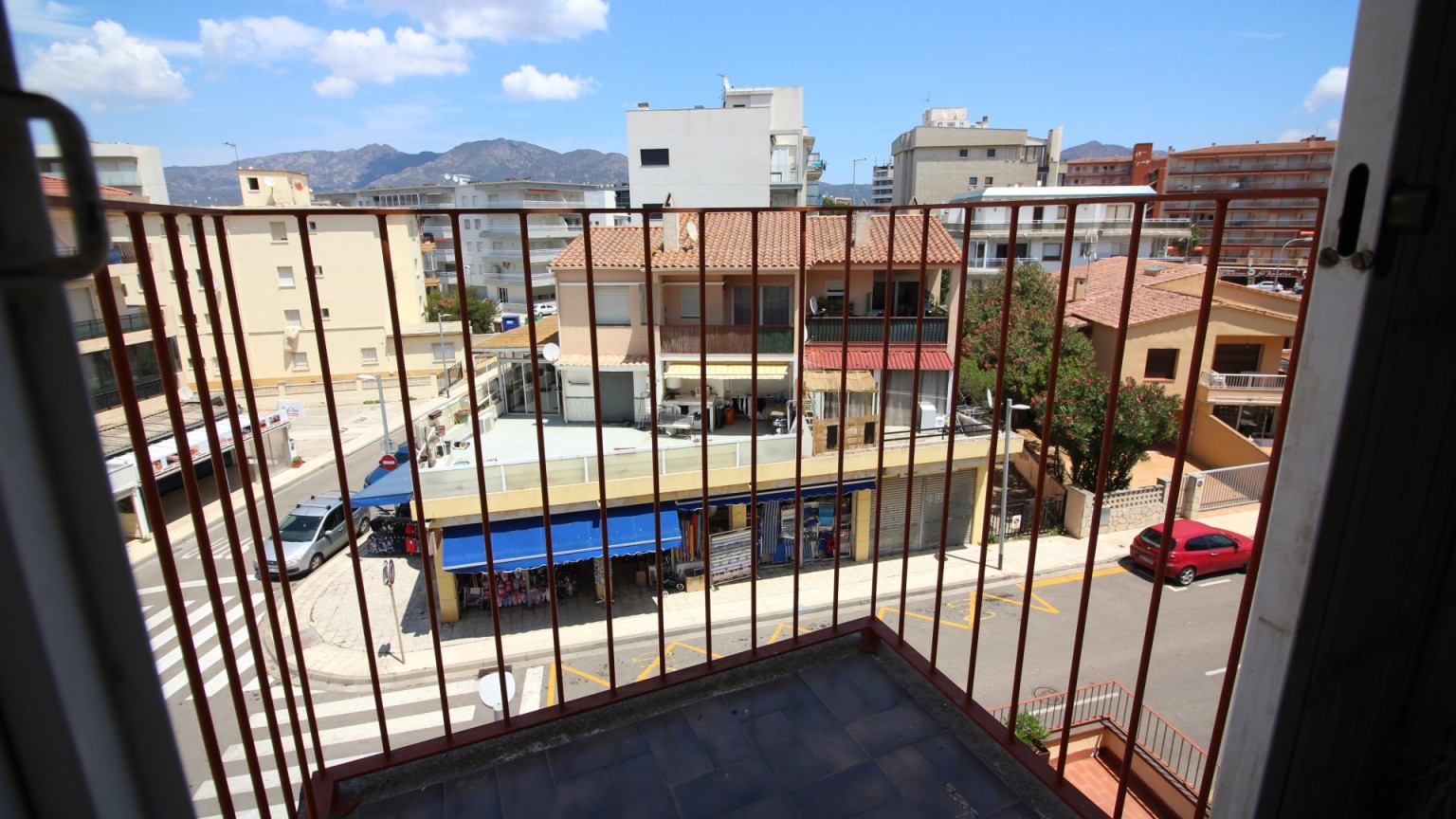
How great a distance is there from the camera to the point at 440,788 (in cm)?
193

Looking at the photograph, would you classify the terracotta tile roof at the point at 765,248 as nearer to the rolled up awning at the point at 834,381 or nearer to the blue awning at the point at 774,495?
the rolled up awning at the point at 834,381

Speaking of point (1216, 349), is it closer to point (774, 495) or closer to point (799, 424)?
point (774, 495)

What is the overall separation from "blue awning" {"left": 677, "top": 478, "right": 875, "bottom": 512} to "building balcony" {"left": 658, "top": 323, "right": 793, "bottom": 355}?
276 cm

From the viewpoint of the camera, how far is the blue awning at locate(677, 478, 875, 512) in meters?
10.7

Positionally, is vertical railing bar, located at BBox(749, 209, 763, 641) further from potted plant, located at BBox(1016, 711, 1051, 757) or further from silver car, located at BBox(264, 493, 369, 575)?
silver car, located at BBox(264, 493, 369, 575)

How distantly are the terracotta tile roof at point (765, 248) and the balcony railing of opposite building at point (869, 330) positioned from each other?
1129mm

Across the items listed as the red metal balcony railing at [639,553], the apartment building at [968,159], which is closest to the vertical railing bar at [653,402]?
the red metal balcony railing at [639,553]

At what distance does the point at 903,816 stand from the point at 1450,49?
1823 mm

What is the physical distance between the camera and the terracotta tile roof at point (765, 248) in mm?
11969

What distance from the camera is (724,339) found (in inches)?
509

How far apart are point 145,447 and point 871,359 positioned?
12102 millimetres

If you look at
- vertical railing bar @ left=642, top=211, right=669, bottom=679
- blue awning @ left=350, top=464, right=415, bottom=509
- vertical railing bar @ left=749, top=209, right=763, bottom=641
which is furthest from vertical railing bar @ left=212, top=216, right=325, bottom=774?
blue awning @ left=350, top=464, right=415, bottom=509

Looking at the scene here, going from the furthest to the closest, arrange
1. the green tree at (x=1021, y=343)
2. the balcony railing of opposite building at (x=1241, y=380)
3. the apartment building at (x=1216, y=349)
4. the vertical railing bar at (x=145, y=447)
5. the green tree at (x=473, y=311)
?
the green tree at (x=473, y=311) < the balcony railing of opposite building at (x=1241, y=380) < the apartment building at (x=1216, y=349) < the green tree at (x=1021, y=343) < the vertical railing bar at (x=145, y=447)

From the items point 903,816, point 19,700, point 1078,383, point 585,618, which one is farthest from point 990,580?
point 19,700
